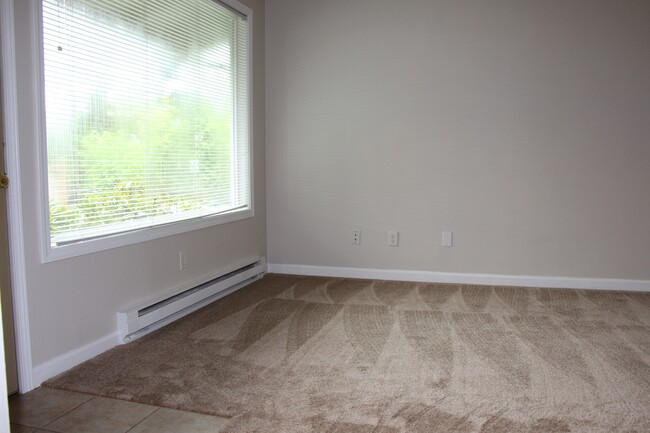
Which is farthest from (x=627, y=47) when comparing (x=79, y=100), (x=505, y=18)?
(x=79, y=100)

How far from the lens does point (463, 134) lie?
4430 mm

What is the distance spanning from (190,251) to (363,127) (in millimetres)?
1804

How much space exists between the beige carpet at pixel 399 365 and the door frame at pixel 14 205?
0.64 ft

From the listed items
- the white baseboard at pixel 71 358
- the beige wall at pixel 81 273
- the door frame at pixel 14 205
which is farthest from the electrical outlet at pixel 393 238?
the door frame at pixel 14 205

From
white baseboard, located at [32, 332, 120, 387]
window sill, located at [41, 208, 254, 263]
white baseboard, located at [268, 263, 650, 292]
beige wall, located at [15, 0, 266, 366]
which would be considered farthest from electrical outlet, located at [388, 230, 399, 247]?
white baseboard, located at [32, 332, 120, 387]

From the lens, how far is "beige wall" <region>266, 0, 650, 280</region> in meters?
4.20

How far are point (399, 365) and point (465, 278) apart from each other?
1941 millimetres

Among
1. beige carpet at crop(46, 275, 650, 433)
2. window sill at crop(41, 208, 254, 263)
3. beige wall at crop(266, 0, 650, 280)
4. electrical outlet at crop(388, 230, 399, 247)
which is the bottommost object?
beige carpet at crop(46, 275, 650, 433)

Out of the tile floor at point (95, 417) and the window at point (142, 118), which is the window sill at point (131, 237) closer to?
the window at point (142, 118)

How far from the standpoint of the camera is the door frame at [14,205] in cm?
235

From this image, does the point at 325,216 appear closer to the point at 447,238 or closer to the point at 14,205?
the point at 447,238

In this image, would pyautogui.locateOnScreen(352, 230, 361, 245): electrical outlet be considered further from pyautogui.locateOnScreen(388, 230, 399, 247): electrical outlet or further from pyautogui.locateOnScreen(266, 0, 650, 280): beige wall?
pyautogui.locateOnScreen(388, 230, 399, 247): electrical outlet

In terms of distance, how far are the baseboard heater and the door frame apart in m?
0.62

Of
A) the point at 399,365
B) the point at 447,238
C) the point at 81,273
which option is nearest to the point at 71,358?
the point at 81,273
